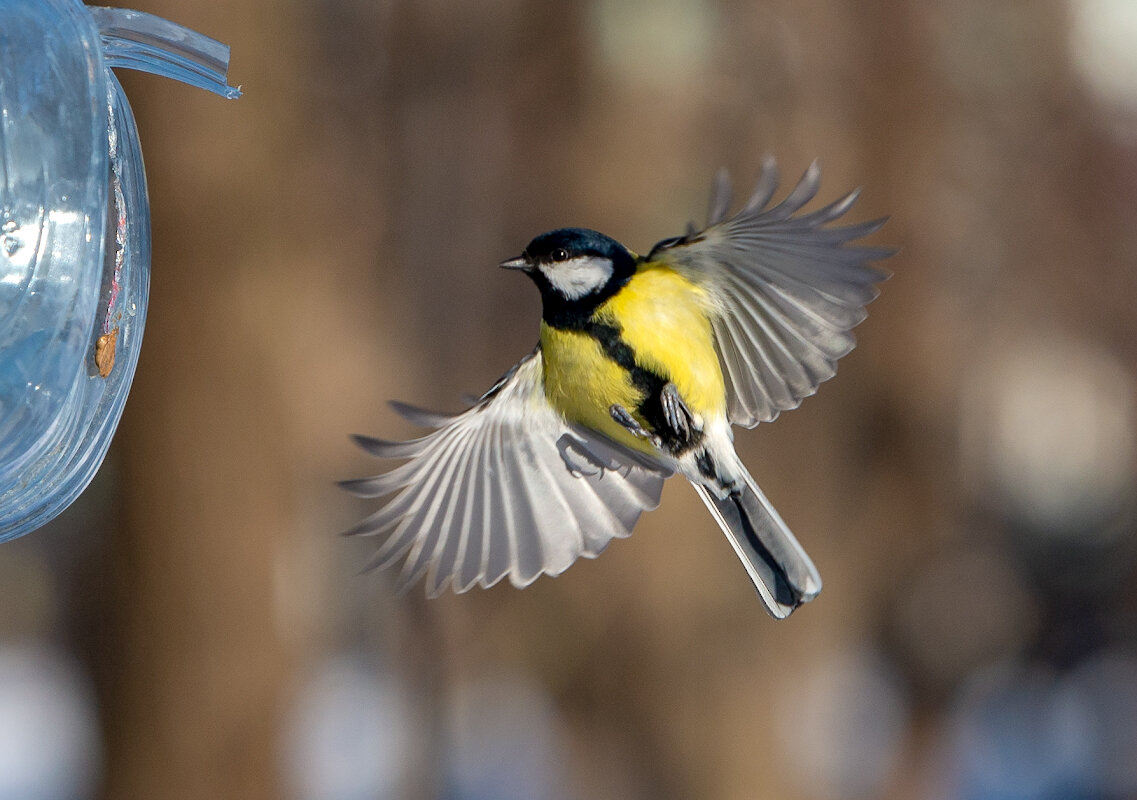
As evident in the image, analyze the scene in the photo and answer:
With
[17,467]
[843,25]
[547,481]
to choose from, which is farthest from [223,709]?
[843,25]

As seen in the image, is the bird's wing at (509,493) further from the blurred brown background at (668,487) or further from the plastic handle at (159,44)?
the blurred brown background at (668,487)

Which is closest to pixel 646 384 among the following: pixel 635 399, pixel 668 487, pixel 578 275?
pixel 635 399

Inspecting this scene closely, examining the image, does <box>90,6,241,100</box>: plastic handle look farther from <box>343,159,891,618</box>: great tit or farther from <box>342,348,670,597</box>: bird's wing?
<box>342,348,670,597</box>: bird's wing

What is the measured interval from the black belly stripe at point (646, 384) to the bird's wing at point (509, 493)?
0.16 feet

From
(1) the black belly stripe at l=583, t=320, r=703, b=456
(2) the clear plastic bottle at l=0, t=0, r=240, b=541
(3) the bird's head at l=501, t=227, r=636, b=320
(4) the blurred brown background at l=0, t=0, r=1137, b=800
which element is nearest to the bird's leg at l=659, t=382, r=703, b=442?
(1) the black belly stripe at l=583, t=320, r=703, b=456

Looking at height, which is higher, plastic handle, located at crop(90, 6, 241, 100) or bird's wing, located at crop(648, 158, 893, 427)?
plastic handle, located at crop(90, 6, 241, 100)

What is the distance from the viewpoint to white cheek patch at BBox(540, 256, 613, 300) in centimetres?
153


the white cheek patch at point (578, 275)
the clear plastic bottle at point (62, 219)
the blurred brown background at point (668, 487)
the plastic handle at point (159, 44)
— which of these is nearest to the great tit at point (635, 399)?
the white cheek patch at point (578, 275)

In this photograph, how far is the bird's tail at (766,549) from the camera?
150 centimetres

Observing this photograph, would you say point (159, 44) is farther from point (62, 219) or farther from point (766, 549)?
point (766, 549)

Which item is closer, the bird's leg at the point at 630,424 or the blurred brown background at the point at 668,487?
the bird's leg at the point at 630,424

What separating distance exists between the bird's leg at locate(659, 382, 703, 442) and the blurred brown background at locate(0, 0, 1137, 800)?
1901 mm

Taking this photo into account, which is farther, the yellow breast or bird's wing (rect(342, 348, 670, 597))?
bird's wing (rect(342, 348, 670, 597))

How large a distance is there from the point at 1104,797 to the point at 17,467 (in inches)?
215
